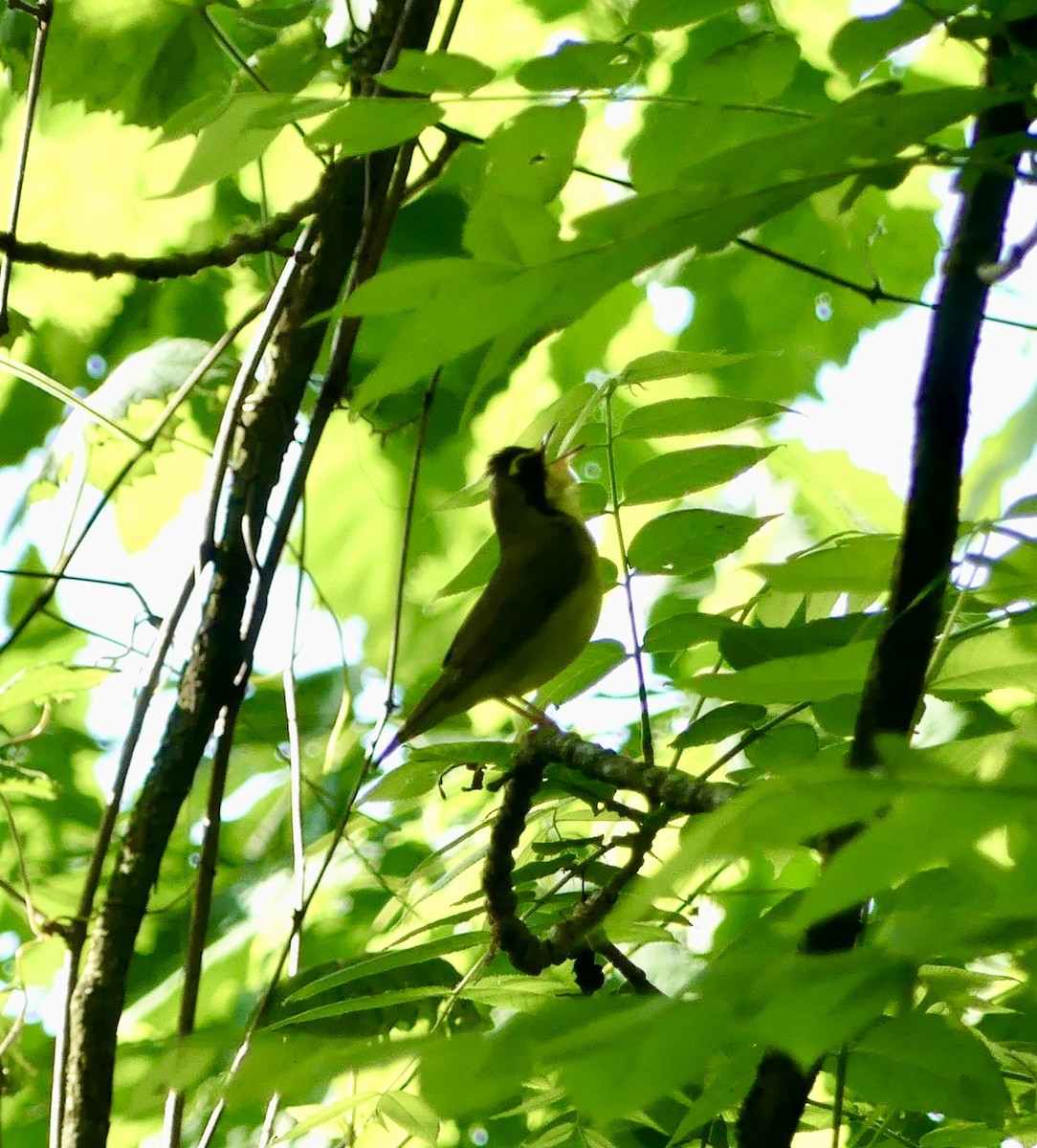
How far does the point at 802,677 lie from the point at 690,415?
2.30ft

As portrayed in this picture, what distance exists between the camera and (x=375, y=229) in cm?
231

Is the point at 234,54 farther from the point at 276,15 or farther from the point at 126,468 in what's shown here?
the point at 126,468

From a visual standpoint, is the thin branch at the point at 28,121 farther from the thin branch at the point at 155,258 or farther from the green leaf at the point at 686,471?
the green leaf at the point at 686,471

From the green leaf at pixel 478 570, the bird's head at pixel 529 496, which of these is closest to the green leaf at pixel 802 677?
the green leaf at pixel 478 570

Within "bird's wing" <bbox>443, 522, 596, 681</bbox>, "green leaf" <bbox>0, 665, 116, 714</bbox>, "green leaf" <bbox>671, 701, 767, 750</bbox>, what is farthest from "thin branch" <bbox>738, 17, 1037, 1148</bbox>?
"bird's wing" <bbox>443, 522, 596, 681</bbox>

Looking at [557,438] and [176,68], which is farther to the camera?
[176,68]

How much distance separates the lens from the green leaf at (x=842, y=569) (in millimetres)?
1245

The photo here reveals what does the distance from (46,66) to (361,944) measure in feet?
6.49

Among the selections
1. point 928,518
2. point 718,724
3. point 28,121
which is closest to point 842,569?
point 928,518

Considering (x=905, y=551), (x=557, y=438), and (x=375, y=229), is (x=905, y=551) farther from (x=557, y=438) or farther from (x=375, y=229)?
(x=375, y=229)

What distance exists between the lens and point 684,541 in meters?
1.83

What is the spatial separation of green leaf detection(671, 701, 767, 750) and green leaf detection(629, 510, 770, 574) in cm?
25

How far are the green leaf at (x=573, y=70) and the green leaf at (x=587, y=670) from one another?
891mm

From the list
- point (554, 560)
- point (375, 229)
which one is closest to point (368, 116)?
point (375, 229)
